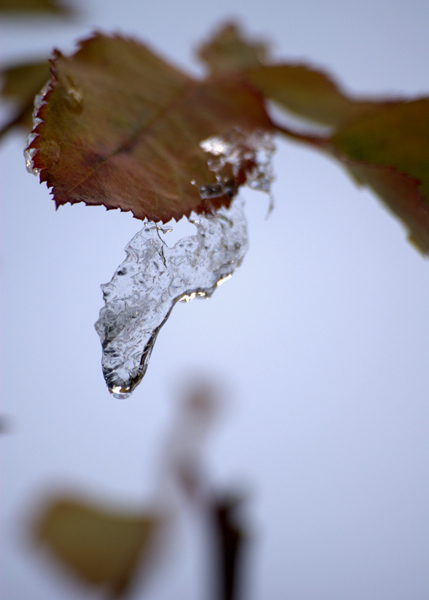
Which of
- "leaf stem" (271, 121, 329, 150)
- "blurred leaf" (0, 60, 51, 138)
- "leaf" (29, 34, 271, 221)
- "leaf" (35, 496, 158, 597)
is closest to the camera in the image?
"leaf" (29, 34, 271, 221)

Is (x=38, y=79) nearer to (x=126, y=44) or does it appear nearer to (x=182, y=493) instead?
(x=126, y=44)

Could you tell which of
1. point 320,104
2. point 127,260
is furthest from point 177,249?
point 320,104


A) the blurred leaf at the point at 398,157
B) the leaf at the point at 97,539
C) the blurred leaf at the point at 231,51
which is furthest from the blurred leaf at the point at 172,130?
the leaf at the point at 97,539

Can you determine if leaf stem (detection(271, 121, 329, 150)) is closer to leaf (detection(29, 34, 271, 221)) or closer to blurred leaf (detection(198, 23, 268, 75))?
leaf (detection(29, 34, 271, 221))

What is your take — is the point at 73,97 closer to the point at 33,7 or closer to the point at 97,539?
the point at 33,7

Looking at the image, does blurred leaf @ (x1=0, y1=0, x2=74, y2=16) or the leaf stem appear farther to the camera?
blurred leaf @ (x1=0, y1=0, x2=74, y2=16)

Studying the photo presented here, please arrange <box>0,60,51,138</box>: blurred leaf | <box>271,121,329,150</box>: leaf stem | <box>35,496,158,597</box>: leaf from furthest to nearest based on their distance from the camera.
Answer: <box>35,496,158,597</box>: leaf < <box>0,60,51,138</box>: blurred leaf < <box>271,121,329,150</box>: leaf stem

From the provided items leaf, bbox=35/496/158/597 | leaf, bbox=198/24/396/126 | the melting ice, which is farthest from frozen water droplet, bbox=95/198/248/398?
leaf, bbox=35/496/158/597

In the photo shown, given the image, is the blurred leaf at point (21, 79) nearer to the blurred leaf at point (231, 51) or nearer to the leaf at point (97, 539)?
the blurred leaf at point (231, 51)

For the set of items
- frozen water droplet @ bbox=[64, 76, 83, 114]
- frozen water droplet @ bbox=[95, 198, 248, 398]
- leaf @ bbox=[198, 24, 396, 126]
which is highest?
leaf @ bbox=[198, 24, 396, 126]
